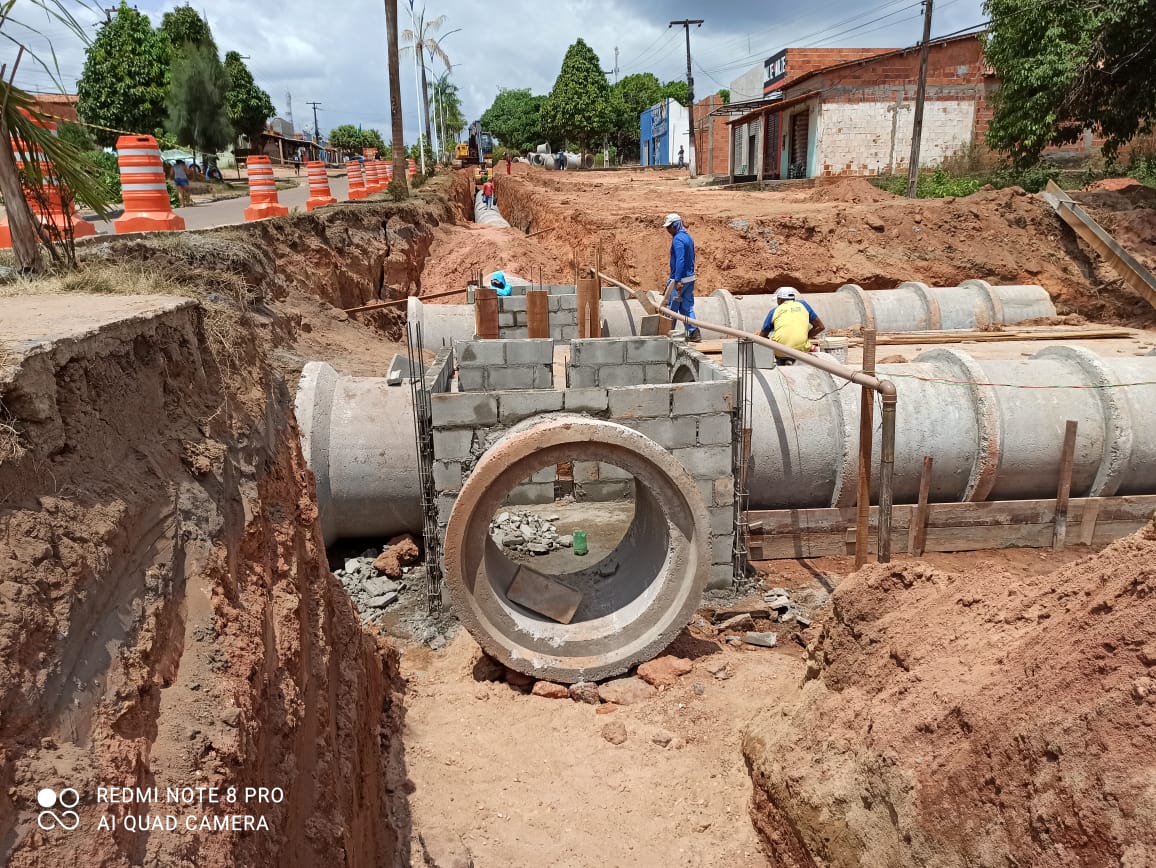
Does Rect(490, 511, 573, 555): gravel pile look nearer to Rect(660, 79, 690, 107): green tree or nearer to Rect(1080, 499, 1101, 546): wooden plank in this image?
Rect(1080, 499, 1101, 546): wooden plank

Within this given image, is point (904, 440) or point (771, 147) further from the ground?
point (771, 147)

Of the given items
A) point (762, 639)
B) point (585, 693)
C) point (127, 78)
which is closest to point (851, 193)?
point (762, 639)

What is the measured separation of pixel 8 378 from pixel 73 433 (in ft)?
0.91

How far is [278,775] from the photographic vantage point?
8.27ft

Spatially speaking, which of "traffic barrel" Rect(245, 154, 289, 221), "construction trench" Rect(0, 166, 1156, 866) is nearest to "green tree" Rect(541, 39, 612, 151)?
"traffic barrel" Rect(245, 154, 289, 221)

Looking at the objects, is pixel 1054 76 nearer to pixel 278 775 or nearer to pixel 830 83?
pixel 830 83

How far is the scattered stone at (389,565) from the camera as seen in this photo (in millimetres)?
7547

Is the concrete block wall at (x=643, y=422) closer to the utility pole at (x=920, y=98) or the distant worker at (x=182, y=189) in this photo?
the distant worker at (x=182, y=189)

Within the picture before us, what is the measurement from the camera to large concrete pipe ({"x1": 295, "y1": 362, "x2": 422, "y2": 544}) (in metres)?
7.51

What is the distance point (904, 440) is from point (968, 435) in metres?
0.66

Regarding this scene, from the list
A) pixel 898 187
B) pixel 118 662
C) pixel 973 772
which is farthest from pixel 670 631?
pixel 898 187

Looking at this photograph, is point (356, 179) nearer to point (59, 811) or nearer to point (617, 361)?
point (617, 361)

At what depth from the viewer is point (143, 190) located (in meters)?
8.84

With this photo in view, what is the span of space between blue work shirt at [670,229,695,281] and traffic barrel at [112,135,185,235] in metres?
6.47
